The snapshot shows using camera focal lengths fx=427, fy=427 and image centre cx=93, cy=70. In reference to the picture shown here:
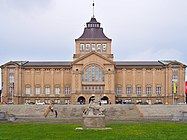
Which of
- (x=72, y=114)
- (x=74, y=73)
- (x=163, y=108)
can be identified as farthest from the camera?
(x=74, y=73)

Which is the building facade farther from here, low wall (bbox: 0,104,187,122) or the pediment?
low wall (bbox: 0,104,187,122)

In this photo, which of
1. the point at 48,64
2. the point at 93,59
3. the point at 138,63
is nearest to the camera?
the point at 93,59

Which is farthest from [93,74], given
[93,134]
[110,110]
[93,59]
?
[93,134]

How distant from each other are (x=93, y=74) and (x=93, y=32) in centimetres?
1477

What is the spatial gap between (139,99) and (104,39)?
1819cm

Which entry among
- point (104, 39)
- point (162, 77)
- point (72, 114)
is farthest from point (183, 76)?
point (72, 114)

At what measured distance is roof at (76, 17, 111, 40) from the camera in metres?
113

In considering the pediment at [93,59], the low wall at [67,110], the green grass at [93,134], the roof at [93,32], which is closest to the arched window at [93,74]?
the pediment at [93,59]

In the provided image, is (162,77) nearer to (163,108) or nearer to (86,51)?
(86,51)

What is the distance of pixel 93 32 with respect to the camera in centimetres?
11431

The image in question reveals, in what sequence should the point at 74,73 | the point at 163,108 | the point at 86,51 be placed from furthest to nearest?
the point at 86,51, the point at 74,73, the point at 163,108

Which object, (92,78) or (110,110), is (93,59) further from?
(110,110)

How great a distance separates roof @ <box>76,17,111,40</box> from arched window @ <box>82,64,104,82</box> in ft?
35.4

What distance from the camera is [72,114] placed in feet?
227
